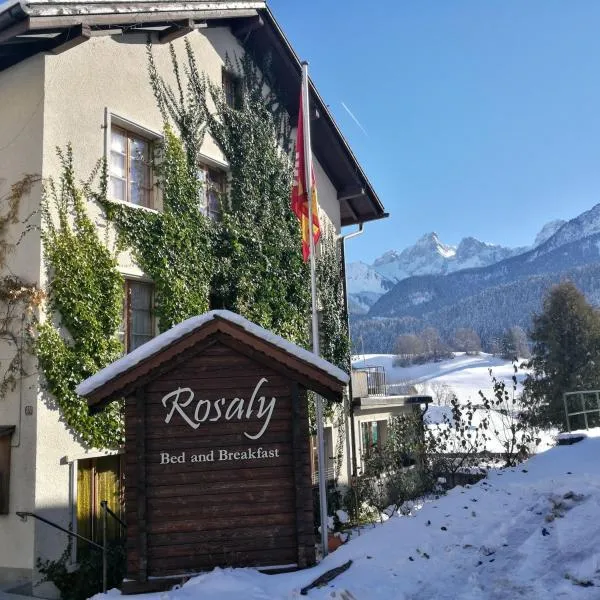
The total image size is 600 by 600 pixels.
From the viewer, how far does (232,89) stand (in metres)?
15.6

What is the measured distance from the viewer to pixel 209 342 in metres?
7.70

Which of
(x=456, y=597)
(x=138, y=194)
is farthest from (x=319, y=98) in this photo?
(x=456, y=597)

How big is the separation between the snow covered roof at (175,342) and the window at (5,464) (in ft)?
10.8

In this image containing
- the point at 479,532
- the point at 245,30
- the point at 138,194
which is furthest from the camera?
the point at 245,30

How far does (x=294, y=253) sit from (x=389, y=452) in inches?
218

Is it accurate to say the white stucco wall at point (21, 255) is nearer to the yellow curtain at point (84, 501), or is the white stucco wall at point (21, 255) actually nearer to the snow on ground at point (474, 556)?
the yellow curtain at point (84, 501)

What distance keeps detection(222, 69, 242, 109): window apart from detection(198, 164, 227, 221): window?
1.92m

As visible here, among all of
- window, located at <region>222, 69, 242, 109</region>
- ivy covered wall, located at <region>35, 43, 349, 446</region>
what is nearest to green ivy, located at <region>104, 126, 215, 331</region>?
ivy covered wall, located at <region>35, 43, 349, 446</region>

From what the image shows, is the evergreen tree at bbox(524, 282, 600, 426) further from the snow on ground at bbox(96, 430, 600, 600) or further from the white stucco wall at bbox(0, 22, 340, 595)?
the white stucco wall at bbox(0, 22, 340, 595)

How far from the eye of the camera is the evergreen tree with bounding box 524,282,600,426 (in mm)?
34594

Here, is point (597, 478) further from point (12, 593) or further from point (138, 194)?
point (138, 194)

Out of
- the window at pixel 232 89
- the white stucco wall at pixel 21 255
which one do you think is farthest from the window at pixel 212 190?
the white stucco wall at pixel 21 255

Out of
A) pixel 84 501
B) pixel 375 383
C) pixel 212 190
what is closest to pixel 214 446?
pixel 84 501

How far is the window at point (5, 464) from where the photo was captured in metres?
9.62
